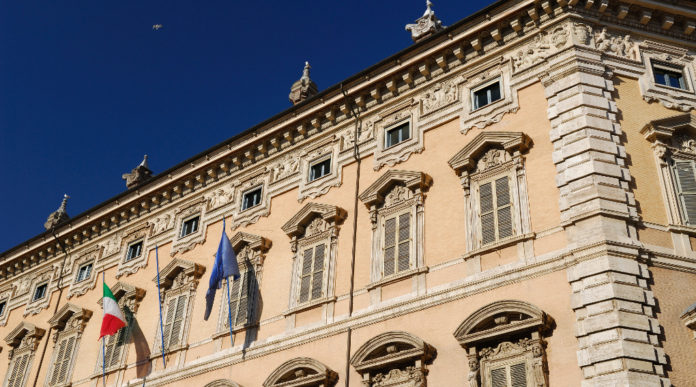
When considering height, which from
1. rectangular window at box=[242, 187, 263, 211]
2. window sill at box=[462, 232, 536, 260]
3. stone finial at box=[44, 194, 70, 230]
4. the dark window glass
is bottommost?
window sill at box=[462, 232, 536, 260]

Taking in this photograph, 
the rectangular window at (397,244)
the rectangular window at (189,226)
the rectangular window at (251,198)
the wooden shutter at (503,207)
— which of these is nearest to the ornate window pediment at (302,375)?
the rectangular window at (397,244)

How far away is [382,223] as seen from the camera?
57.3 feet

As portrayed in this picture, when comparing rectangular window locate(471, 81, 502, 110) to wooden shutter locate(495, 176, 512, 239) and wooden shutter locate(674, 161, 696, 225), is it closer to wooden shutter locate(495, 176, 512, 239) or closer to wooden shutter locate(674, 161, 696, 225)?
wooden shutter locate(495, 176, 512, 239)

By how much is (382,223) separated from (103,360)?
9.66m

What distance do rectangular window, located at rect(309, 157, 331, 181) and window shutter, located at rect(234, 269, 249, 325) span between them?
304cm

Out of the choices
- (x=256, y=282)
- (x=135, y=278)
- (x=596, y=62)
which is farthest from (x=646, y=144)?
(x=135, y=278)

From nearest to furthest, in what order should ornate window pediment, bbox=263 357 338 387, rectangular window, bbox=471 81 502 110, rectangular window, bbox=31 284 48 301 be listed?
ornate window pediment, bbox=263 357 338 387 < rectangular window, bbox=471 81 502 110 < rectangular window, bbox=31 284 48 301

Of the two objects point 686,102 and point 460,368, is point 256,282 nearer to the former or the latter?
point 460,368

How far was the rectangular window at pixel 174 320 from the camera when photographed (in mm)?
20266

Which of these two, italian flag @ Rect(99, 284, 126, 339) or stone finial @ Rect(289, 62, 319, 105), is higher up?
stone finial @ Rect(289, 62, 319, 105)

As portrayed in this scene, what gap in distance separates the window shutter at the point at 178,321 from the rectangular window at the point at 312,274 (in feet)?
13.7

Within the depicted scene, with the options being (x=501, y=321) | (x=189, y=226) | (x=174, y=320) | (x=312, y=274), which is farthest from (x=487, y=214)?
(x=189, y=226)

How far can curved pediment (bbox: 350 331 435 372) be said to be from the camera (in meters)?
14.8

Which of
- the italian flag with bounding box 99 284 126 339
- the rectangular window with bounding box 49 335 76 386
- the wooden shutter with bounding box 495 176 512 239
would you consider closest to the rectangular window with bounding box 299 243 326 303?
the wooden shutter with bounding box 495 176 512 239
